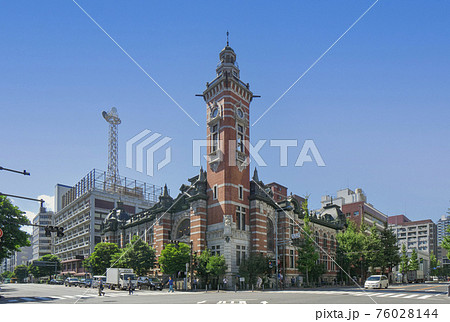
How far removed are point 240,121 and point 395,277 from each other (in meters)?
58.1

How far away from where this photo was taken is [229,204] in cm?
4266

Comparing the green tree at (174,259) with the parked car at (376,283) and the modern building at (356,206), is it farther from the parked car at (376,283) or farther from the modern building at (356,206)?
the modern building at (356,206)

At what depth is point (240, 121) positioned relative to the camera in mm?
47219

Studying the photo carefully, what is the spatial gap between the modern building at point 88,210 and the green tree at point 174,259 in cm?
4483

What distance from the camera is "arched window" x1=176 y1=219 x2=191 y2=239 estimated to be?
1910 inches

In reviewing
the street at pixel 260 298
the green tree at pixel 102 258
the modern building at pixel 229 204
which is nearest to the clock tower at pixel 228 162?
the modern building at pixel 229 204

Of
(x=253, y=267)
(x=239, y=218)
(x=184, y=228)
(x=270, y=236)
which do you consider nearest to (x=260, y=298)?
(x=253, y=267)

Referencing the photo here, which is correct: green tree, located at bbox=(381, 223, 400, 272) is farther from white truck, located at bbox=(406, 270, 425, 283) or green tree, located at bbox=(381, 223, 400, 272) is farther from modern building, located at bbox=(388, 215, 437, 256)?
modern building, located at bbox=(388, 215, 437, 256)

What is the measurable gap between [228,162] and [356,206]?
205 feet

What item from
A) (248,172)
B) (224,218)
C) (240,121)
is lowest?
(224,218)

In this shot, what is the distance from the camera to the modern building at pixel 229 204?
141ft

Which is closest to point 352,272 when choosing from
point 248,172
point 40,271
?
point 248,172

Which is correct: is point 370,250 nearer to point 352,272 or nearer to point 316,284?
point 352,272

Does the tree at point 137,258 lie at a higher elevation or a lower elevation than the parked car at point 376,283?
higher
